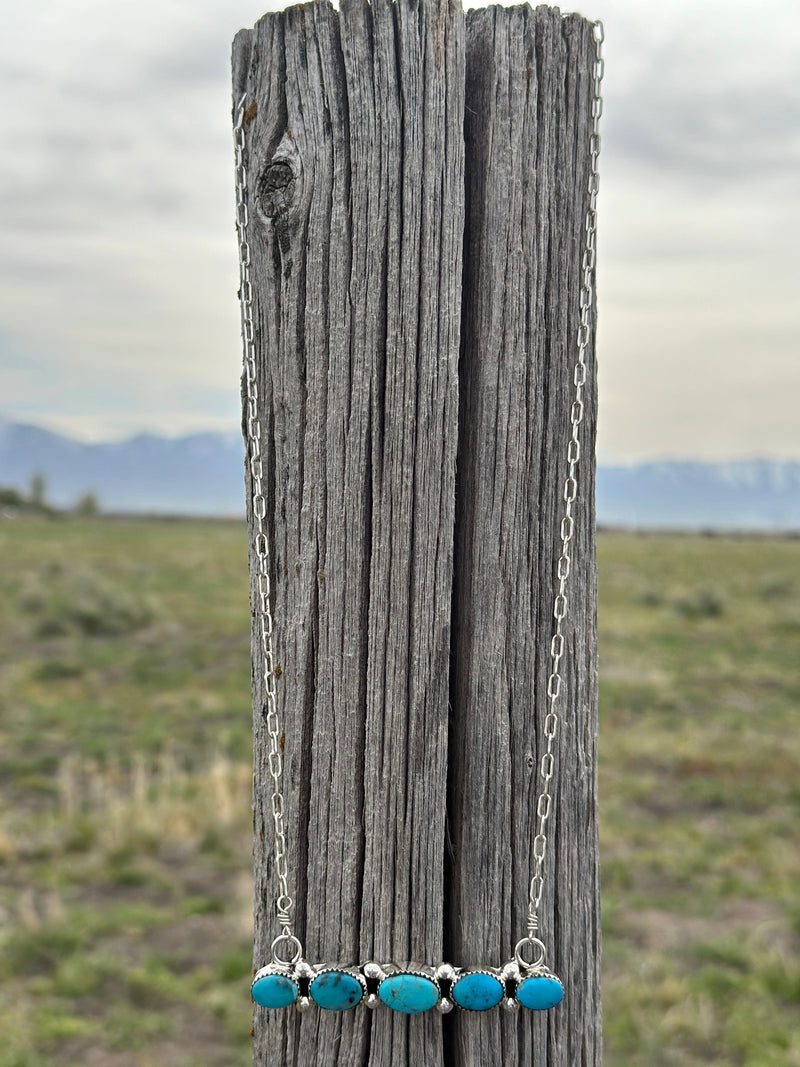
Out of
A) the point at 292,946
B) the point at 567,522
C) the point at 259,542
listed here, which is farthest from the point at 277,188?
the point at 292,946

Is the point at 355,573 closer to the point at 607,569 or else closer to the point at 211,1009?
the point at 211,1009

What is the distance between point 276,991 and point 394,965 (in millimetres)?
207

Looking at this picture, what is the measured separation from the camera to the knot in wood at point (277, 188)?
63.2 inches

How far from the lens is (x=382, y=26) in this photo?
1556 mm

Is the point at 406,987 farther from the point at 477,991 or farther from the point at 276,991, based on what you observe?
A: the point at 276,991

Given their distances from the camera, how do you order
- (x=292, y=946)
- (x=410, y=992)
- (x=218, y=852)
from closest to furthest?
(x=410, y=992) < (x=292, y=946) < (x=218, y=852)

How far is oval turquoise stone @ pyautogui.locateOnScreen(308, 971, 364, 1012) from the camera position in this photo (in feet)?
5.07

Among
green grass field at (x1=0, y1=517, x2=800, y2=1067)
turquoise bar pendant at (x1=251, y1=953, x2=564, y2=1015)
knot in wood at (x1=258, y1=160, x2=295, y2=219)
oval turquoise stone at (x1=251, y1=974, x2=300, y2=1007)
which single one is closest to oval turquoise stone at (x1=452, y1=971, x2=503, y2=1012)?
turquoise bar pendant at (x1=251, y1=953, x2=564, y2=1015)

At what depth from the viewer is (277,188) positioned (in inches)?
63.7

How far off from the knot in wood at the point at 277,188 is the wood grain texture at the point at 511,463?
0.32 meters

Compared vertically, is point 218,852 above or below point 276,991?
below

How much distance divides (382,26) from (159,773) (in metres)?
8.55

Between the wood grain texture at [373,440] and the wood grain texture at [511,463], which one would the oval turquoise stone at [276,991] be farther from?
the wood grain texture at [511,463]

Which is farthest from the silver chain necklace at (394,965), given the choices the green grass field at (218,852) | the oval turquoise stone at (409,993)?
the green grass field at (218,852)
